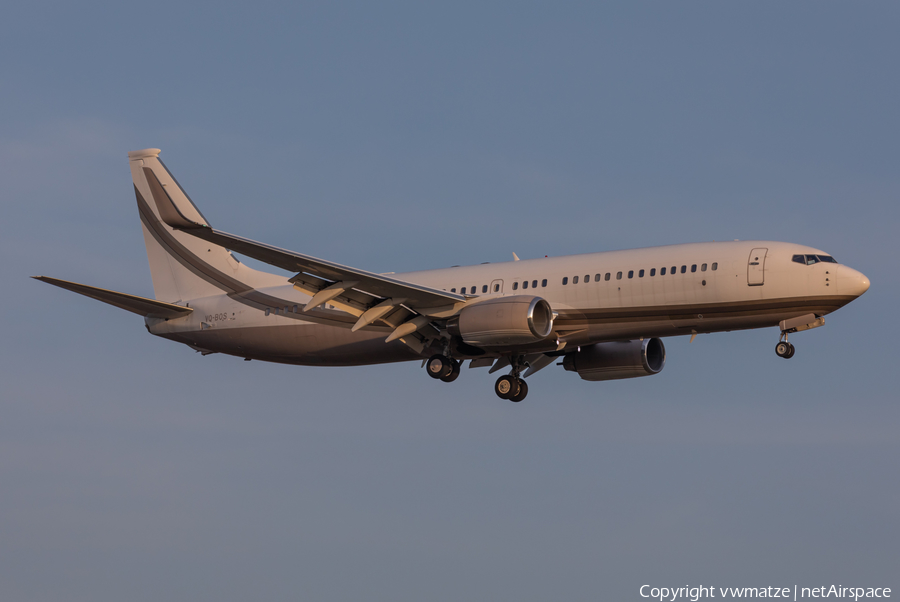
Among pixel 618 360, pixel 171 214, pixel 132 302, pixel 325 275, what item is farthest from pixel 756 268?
pixel 132 302

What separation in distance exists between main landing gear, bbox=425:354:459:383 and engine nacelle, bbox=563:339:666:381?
20.3 feet

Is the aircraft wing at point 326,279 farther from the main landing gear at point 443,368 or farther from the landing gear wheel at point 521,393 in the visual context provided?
the landing gear wheel at point 521,393

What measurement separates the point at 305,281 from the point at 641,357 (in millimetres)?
14815

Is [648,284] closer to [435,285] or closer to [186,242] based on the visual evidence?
[435,285]

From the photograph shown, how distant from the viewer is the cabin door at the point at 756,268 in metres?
36.9

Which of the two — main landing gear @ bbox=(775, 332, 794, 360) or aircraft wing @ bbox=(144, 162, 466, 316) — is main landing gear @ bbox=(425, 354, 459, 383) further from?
main landing gear @ bbox=(775, 332, 794, 360)

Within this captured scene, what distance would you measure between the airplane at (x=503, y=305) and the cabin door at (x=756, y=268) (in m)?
0.03

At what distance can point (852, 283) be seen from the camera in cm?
3634

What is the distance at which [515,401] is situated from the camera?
1742 inches

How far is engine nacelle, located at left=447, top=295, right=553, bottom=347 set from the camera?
124ft

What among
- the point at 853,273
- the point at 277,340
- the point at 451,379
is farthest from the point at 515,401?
the point at 853,273

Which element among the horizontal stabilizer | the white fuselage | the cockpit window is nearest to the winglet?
the horizontal stabilizer

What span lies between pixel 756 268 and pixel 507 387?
11.7 m

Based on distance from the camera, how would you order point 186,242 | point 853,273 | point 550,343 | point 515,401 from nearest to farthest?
1. point 853,273
2. point 550,343
3. point 515,401
4. point 186,242
